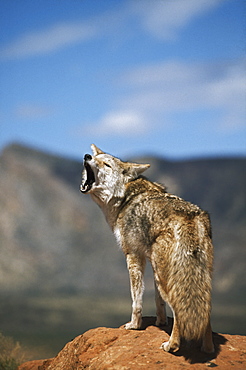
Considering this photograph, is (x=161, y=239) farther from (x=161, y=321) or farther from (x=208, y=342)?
(x=161, y=321)

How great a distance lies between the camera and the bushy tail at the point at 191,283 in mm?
6719

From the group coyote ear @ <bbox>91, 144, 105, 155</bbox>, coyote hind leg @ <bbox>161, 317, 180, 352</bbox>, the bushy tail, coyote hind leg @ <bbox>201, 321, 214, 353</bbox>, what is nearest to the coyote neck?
coyote ear @ <bbox>91, 144, 105, 155</bbox>

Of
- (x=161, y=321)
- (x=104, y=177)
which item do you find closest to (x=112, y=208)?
(x=104, y=177)

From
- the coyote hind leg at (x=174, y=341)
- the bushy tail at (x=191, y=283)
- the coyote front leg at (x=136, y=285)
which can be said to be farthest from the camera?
the coyote front leg at (x=136, y=285)

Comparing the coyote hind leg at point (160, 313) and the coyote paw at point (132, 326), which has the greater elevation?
the coyote hind leg at point (160, 313)

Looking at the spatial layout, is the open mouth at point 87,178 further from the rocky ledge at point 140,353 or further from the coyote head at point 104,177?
the rocky ledge at point 140,353

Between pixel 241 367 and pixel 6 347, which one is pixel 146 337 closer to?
pixel 241 367

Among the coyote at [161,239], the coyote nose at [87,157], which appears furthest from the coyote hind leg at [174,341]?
the coyote nose at [87,157]

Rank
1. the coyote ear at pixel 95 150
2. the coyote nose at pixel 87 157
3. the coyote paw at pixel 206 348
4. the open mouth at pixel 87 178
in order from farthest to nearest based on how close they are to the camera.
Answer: the coyote ear at pixel 95 150 < the open mouth at pixel 87 178 < the coyote nose at pixel 87 157 < the coyote paw at pixel 206 348

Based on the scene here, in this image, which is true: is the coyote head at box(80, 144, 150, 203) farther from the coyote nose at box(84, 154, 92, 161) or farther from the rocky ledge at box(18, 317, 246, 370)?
the rocky ledge at box(18, 317, 246, 370)

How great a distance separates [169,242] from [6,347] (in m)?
6.81

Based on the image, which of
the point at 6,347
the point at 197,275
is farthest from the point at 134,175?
the point at 6,347

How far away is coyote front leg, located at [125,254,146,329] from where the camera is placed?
309 inches

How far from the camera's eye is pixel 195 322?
22.0 ft
